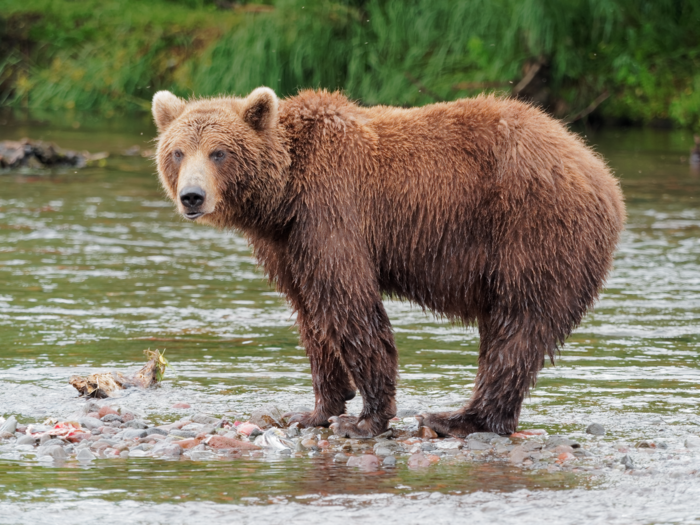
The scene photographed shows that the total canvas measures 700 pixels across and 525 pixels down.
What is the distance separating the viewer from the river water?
491cm

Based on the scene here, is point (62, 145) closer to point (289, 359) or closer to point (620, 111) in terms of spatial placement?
point (620, 111)

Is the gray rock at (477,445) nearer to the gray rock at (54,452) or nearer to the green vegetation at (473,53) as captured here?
the gray rock at (54,452)

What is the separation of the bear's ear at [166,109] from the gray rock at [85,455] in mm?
1894

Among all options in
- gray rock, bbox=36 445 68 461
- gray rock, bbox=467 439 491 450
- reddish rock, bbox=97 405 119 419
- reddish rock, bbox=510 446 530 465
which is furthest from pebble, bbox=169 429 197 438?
reddish rock, bbox=510 446 530 465

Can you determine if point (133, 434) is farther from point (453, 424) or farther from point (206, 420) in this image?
point (453, 424)

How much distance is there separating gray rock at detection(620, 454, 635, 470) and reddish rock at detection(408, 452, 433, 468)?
3.04 feet

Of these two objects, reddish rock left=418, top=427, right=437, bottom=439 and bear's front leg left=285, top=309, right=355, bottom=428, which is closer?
reddish rock left=418, top=427, right=437, bottom=439

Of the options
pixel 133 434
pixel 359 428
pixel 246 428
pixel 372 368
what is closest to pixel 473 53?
pixel 372 368

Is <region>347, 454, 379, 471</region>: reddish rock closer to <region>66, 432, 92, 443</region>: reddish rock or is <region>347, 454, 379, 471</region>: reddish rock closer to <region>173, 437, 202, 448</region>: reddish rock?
<region>173, 437, 202, 448</region>: reddish rock

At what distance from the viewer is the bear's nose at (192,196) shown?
5902 mm

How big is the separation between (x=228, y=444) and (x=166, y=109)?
1.95 metres

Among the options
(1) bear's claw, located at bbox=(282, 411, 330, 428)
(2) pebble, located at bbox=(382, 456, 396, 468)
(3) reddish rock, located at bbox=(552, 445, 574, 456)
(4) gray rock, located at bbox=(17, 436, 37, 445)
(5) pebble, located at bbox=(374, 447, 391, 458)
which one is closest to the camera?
(2) pebble, located at bbox=(382, 456, 396, 468)

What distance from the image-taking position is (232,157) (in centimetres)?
614

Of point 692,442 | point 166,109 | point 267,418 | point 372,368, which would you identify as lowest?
point 267,418
